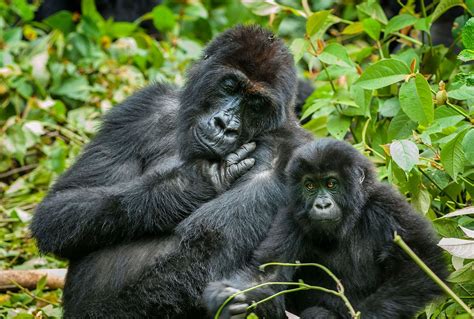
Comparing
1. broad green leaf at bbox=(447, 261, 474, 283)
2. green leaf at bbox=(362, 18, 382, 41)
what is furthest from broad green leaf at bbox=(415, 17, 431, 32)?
broad green leaf at bbox=(447, 261, 474, 283)

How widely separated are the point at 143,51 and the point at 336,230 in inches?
197

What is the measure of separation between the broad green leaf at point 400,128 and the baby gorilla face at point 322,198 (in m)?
1.12

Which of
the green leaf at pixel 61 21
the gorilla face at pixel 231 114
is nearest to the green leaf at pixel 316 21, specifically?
the gorilla face at pixel 231 114

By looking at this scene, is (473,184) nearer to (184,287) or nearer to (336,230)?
(336,230)

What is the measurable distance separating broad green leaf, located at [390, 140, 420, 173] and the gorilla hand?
0.90 m

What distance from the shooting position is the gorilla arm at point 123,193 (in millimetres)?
4473

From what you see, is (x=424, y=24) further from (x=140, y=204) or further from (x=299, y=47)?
(x=140, y=204)

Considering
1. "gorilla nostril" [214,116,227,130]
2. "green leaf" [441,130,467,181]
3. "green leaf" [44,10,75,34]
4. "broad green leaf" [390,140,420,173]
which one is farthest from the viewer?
"green leaf" [44,10,75,34]

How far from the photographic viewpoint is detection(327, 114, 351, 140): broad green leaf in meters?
5.32

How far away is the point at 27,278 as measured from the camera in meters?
5.80

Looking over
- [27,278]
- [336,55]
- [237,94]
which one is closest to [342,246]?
[237,94]

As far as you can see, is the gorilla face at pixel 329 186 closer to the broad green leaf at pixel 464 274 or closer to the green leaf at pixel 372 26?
the broad green leaf at pixel 464 274

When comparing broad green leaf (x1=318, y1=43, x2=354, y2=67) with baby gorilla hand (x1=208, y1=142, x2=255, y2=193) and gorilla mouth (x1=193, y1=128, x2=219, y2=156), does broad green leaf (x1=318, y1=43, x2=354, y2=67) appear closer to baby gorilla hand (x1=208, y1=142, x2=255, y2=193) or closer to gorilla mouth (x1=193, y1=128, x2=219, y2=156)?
baby gorilla hand (x1=208, y1=142, x2=255, y2=193)

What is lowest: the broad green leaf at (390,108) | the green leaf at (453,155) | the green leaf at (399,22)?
the broad green leaf at (390,108)
